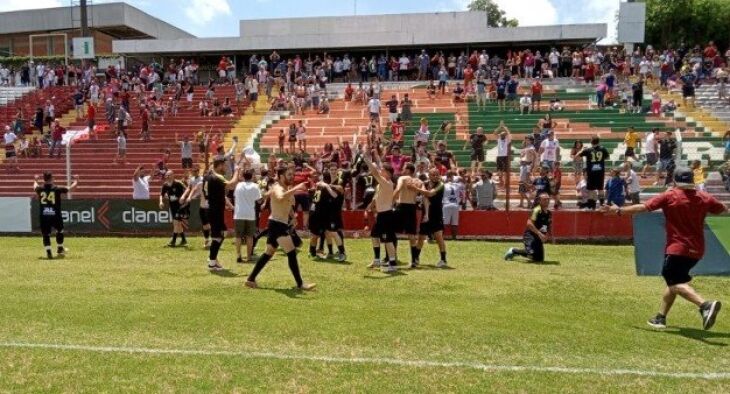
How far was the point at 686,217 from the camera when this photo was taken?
745cm

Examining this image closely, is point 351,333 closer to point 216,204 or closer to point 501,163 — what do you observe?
point 216,204

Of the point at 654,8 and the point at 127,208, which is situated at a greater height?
the point at 654,8

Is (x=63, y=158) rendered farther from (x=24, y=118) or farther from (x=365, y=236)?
(x=365, y=236)

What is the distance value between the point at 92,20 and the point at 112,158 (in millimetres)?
24545

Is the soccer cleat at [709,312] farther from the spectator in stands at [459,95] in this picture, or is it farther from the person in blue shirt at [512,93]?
the spectator in stands at [459,95]

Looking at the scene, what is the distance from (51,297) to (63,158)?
1903cm

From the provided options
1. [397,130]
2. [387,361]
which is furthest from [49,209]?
[397,130]

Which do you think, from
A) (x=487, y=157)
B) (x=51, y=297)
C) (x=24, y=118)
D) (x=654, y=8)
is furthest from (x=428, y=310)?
(x=654, y=8)

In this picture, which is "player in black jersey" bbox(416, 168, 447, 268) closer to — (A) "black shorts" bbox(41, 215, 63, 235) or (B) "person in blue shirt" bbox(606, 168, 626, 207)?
(B) "person in blue shirt" bbox(606, 168, 626, 207)

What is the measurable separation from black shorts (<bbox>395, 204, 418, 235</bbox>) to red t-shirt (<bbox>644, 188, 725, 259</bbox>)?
466cm

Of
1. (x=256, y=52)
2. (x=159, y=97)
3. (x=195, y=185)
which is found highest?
(x=256, y=52)

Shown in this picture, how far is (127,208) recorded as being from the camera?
60.1 ft

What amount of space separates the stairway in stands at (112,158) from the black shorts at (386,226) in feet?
43.0

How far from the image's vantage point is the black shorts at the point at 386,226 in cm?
1133
